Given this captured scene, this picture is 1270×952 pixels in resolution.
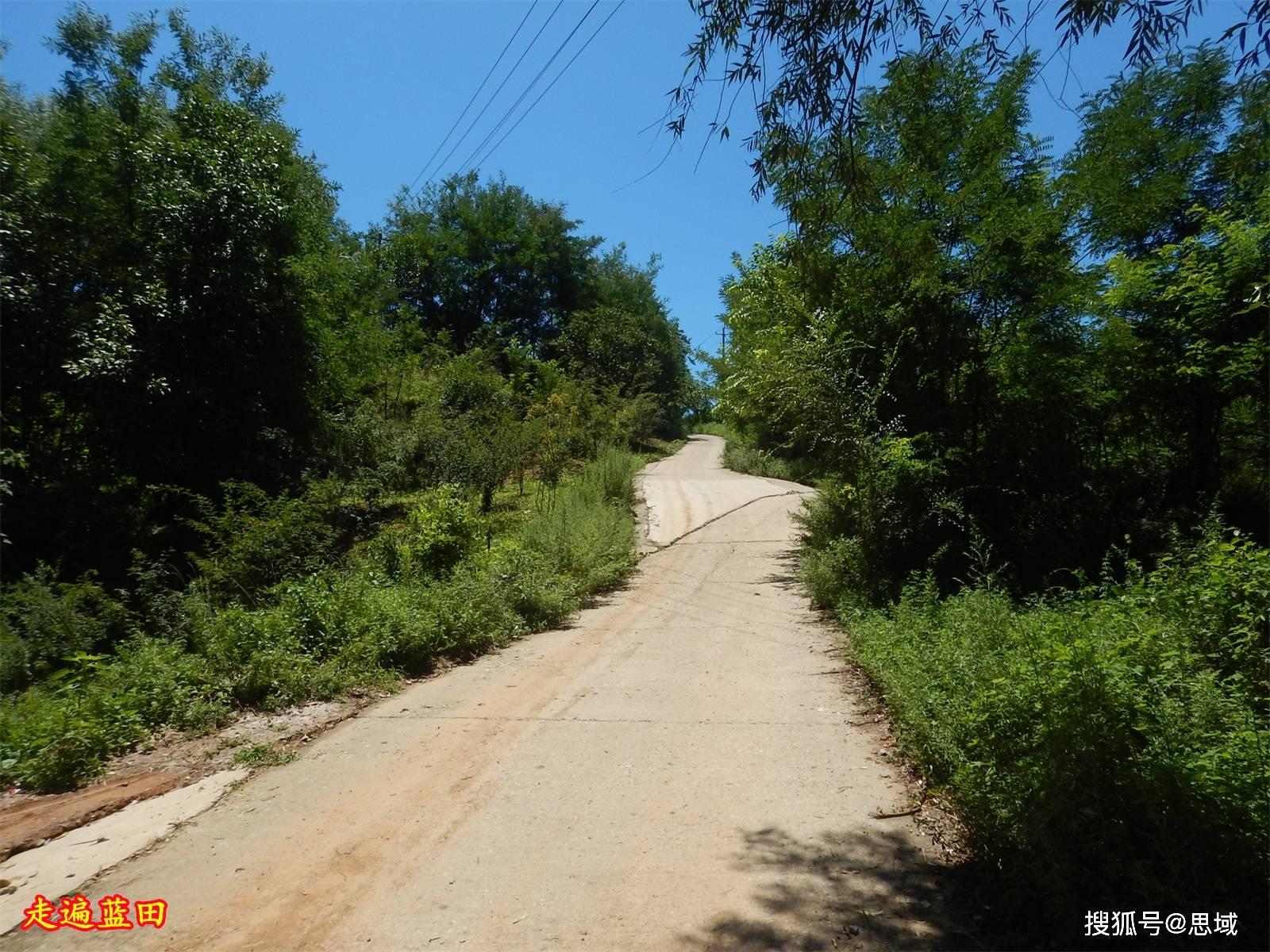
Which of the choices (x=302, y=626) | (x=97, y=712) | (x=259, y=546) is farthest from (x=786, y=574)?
(x=97, y=712)

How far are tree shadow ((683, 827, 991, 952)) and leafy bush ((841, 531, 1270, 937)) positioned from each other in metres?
0.32

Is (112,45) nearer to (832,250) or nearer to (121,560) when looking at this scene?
(121,560)

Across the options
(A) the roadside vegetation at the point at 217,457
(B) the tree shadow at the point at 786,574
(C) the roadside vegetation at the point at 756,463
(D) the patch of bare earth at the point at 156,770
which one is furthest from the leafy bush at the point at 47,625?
(C) the roadside vegetation at the point at 756,463

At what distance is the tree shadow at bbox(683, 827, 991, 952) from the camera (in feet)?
9.94

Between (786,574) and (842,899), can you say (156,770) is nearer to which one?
(842,899)

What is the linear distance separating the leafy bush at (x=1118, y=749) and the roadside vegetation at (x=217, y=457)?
4.89 m

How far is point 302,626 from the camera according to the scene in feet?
25.1

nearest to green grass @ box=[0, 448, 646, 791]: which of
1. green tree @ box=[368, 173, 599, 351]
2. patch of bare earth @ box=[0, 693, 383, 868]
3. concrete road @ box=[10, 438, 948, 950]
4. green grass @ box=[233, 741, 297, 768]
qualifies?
patch of bare earth @ box=[0, 693, 383, 868]

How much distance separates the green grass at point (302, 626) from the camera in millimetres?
5715

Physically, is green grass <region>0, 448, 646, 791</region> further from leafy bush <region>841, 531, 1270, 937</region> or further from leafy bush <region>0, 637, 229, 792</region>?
leafy bush <region>841, 531, 1270, 937</region>

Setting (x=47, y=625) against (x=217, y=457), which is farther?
(x=217, y=457)

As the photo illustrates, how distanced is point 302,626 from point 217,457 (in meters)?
8.66

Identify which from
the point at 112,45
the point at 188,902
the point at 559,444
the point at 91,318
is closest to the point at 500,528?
the point at 559,444

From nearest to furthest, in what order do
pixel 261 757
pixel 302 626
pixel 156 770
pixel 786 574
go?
pixel 156 770 → pixel 261 757 → pixel 302 626 → pixel 786 574
